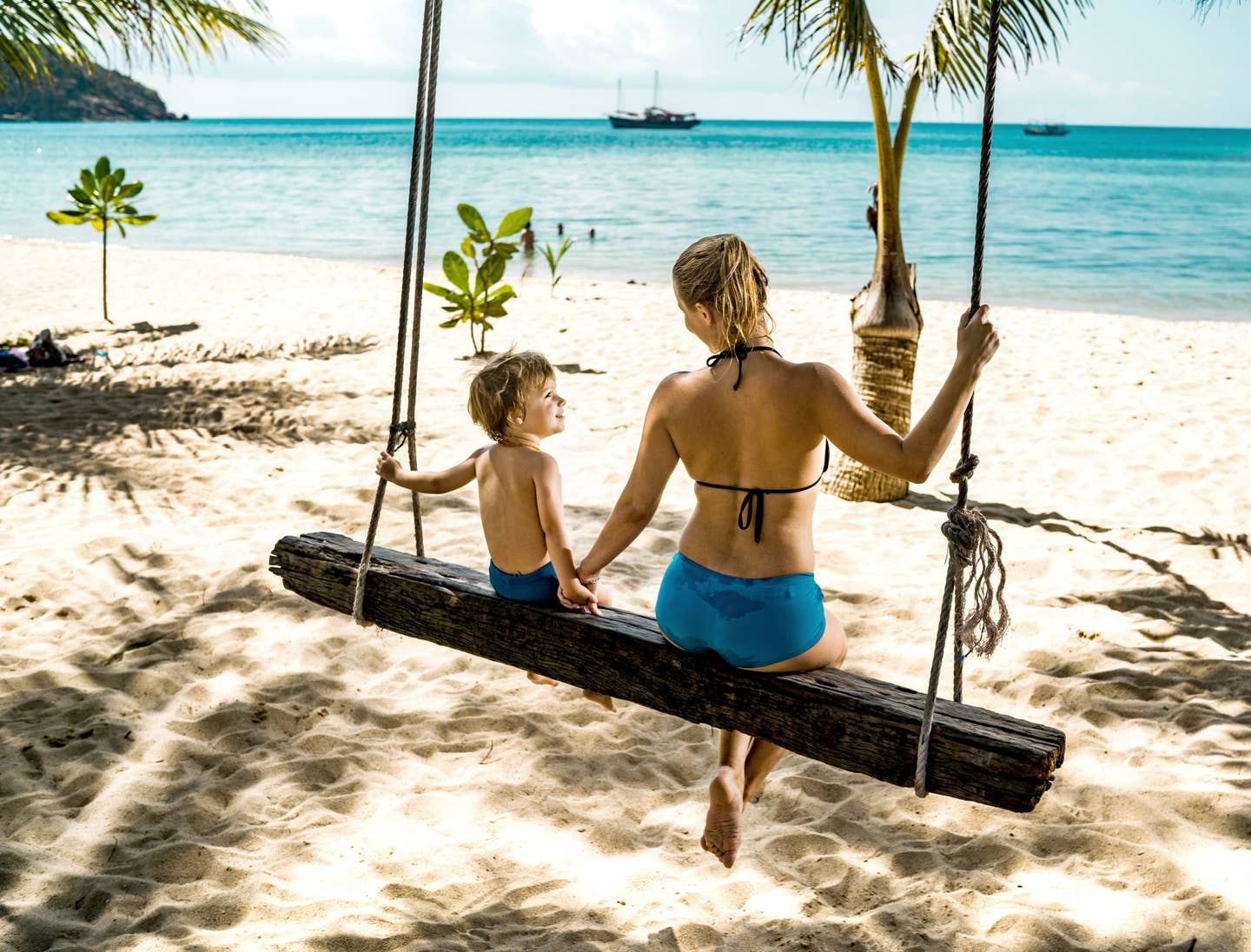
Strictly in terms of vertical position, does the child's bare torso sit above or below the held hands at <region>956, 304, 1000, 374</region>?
below

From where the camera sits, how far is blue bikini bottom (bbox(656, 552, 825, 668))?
81.4 inches

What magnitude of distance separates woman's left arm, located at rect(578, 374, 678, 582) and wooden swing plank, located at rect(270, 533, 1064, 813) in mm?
205

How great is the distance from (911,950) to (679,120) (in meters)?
91.3

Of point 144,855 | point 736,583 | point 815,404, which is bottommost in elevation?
point 144,855

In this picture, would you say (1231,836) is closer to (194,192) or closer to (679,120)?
(194,192)

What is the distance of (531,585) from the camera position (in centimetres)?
249

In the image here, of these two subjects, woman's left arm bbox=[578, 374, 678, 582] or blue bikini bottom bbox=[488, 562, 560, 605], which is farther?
blue bikini bottom bbox=[488, 562, 560, 605]

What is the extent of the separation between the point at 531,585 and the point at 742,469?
2.27 feet

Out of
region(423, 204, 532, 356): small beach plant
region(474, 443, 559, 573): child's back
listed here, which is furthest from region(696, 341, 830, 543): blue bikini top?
region(423, 204, 532, 356): small beach plant

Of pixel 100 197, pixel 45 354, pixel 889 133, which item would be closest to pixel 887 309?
pixel 889 133

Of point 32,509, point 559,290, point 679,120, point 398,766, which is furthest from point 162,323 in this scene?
point 679,120

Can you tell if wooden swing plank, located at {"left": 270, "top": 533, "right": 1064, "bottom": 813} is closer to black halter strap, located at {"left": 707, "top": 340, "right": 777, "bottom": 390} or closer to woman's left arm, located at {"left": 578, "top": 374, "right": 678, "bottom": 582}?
woman's left arm, located at {"left": 578, "top": 374, "right": 678, "bottom": 582}

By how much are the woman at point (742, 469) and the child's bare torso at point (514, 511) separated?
1.14ft

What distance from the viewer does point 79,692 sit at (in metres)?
3.42
